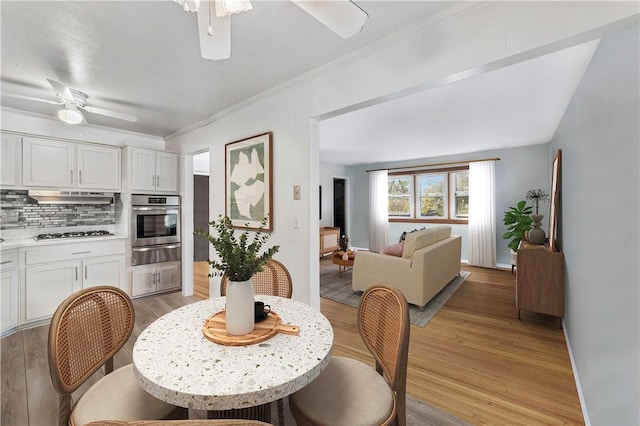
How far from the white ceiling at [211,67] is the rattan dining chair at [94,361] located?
1599 millimetres

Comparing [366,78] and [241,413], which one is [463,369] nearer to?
[241,413]

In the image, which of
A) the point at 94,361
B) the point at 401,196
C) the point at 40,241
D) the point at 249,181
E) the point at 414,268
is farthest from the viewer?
the point at 401,196

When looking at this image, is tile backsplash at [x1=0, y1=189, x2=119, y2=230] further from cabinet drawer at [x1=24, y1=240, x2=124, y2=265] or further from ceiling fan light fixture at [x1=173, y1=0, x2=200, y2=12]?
ceiling fan light fixture at [x1=173, y1=0, x2=200, y2=12]

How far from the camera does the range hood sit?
132 inches

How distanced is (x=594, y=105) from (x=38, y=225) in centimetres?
551

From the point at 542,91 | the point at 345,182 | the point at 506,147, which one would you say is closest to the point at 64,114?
the point at 542,91

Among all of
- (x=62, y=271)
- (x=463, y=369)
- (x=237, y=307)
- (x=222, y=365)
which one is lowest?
(x=463, y=369)

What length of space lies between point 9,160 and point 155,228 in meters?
1.57

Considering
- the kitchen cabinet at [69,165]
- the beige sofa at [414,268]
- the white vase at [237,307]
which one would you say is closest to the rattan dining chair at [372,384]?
the white vase at [237,307]

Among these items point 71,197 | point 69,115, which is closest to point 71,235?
point 71,197

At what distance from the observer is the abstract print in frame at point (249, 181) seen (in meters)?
2.68

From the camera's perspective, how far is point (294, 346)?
3.70ft

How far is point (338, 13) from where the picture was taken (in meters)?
1.04

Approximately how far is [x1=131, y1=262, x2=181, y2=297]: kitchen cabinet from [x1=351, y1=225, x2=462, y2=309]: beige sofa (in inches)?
103
